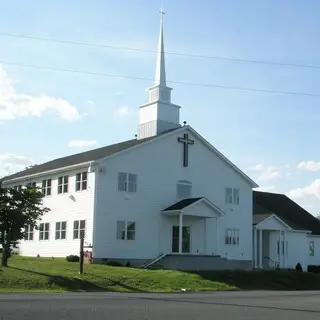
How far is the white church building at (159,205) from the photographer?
39.4 m

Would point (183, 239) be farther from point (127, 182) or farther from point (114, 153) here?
point (114, 153)

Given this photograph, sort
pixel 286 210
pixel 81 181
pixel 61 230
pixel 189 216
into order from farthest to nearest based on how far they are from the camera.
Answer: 1. pixel 286 210
2. pixel 189 216
3. pixel 61 230
4. pixel 81 181

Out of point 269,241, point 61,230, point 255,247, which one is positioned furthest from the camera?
point 269,241

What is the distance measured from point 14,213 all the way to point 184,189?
16676 mm

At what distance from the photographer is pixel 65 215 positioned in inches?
1647

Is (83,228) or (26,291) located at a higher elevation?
(83,228)

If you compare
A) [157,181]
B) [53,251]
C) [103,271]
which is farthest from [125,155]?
[103,271]

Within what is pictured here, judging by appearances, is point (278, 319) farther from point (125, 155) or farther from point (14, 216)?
point (125, 155)

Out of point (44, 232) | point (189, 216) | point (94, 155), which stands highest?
point (94, 155)

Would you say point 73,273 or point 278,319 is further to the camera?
point 73,273

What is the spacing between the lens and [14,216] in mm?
29234

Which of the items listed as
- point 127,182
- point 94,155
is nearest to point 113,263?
point 127,182

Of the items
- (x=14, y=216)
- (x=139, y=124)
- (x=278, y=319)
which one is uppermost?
(x=139, y=124)

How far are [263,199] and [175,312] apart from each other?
42099 millimetres
